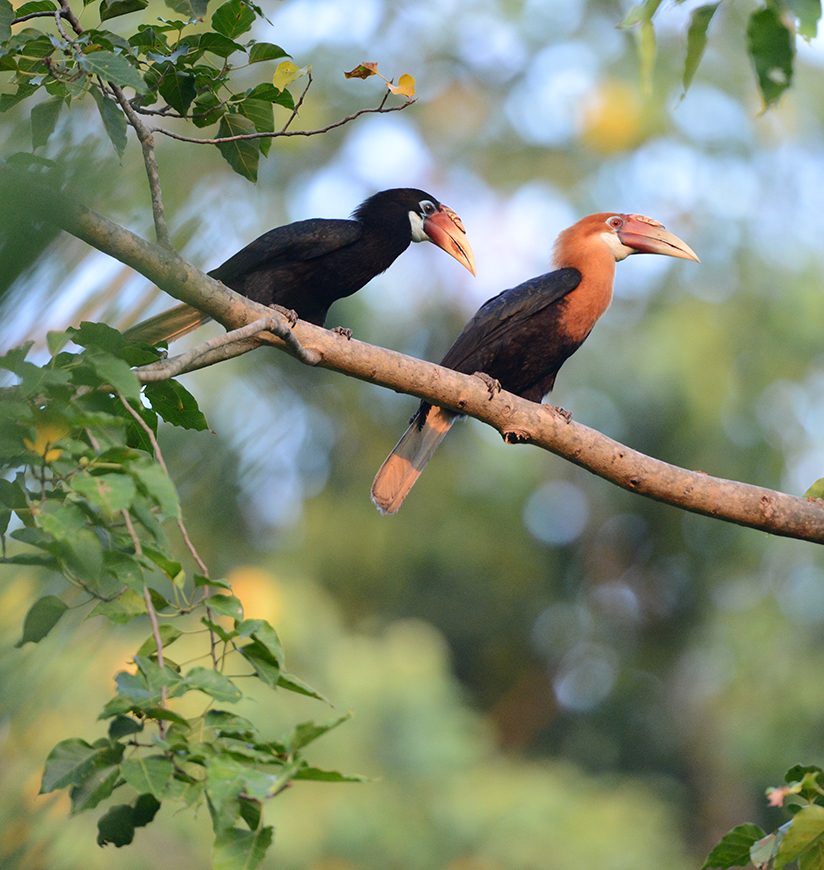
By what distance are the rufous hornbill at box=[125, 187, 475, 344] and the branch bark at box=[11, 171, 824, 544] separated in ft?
3.73

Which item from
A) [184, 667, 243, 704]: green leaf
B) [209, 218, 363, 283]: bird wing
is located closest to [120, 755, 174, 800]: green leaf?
[184, 667, 243, 704]: green leaf

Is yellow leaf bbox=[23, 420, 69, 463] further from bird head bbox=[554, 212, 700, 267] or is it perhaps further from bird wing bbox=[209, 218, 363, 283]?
bird head bbox=[554, 212, 700, 267]

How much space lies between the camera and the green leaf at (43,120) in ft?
5.99

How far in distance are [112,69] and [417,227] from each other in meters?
2.44

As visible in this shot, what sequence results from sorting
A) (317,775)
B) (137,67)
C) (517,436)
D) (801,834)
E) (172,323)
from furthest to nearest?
(172,323) → (517,436) → (137,67) → (801,834) → (317,775)

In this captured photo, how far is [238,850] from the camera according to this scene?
1.45m

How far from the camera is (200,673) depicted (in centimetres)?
156

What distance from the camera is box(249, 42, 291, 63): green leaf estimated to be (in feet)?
7.54

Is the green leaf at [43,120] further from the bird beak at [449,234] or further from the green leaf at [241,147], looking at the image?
the bird beak at [449,234]

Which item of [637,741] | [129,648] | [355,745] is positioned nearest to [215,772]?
[129,648]

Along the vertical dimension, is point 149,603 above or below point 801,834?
below

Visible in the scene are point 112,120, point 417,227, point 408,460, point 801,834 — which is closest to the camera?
point 801,834

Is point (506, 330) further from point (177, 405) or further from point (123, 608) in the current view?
point (123, 608)

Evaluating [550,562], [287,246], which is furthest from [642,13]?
[550,562]
